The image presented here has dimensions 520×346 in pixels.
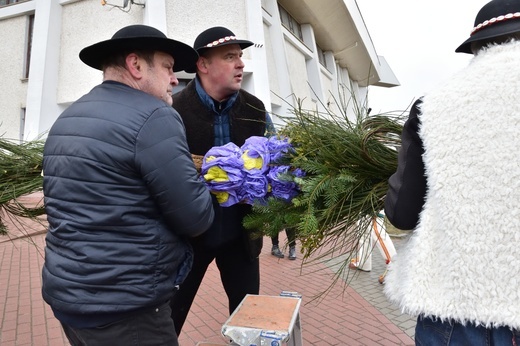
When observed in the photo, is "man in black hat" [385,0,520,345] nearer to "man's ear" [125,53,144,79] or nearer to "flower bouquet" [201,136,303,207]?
"flower bouquet" [201,136,303,207]

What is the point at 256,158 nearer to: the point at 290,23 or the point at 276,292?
the point at 276,292

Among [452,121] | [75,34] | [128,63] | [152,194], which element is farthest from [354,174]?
[75,34]

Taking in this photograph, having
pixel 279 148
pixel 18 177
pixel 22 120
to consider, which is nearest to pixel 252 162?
pixel 279 148

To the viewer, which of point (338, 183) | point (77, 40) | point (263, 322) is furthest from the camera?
point (77, 40)

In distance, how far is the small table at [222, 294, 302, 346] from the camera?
5.90 feet

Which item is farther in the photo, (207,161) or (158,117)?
(207,161)

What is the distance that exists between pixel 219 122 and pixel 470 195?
134cm

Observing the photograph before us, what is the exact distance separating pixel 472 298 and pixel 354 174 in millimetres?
656

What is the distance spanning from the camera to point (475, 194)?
3.41 feet

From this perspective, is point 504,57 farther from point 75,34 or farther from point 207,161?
point 75,34

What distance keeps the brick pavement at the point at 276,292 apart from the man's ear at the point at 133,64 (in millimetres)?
1555

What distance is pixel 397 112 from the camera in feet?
5.46

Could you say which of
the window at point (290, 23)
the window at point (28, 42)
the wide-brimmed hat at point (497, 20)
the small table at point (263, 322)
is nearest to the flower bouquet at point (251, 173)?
the small table at point (263, 322)

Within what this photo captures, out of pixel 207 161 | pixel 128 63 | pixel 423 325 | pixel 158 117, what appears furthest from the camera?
pixel 207 161
